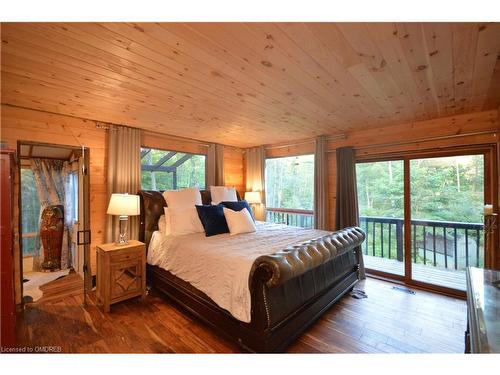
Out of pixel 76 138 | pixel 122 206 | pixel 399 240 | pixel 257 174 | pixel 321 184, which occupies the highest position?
pixel 76 138

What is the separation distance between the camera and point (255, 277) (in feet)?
5.57

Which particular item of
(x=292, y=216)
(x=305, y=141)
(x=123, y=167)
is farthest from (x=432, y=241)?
(x=123, y=167)

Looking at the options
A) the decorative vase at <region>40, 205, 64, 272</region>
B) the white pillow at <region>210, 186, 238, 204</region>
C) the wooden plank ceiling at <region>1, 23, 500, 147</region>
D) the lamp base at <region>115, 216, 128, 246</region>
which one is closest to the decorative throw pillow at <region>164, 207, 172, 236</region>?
the lamp base at <region>115, 216, 128, 246</region>

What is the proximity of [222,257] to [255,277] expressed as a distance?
456 mm

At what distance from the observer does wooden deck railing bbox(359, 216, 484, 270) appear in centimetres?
303

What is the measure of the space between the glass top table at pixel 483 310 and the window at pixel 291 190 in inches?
110

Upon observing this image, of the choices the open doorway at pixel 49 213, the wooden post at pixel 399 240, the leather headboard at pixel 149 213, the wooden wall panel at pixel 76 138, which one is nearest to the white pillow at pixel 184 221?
the leather headboard at pixel 149 213

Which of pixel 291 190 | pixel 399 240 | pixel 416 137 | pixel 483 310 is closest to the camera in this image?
pixel 483 310

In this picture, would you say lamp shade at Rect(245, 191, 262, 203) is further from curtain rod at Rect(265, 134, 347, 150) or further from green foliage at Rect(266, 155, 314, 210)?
curtain rod at Rect(265, 134, 347, 150)

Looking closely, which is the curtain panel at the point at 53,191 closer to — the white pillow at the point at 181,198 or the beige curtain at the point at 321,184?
the white pillow at the point at 181,198

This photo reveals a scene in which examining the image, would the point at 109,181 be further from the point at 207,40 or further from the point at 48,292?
the point at 207,40

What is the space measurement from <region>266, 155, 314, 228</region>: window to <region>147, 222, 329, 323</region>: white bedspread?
4.48 ft

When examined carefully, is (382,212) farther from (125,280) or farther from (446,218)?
(125,280)
